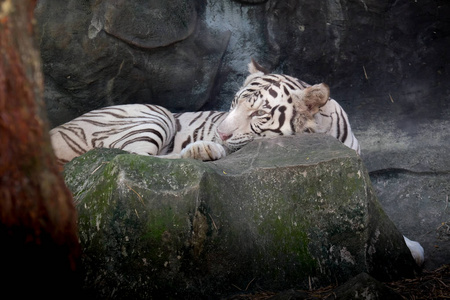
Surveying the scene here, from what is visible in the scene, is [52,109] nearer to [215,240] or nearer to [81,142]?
[81,142]

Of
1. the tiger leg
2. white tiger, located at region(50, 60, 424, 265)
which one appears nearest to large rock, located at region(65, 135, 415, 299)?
the tiger leg

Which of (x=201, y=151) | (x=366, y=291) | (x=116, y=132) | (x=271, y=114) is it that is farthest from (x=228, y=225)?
(x=116, y=132)

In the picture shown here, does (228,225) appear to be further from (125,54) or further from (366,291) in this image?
(125,54)

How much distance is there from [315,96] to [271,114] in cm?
38

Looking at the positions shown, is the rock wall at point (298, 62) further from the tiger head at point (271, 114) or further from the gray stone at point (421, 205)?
the tiger head at point (271, 114)

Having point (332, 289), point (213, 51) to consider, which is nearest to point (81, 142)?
point (213, 51)

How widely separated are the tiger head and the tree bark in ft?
8.12

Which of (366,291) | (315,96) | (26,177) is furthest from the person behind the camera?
(315,96)

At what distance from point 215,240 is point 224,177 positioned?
15.4 inches

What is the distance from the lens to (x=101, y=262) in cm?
265

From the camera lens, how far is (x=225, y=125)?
13.6 feet

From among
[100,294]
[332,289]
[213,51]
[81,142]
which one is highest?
[213,51]

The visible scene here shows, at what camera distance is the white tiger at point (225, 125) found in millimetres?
4113

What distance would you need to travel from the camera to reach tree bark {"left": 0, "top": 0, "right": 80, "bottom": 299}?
1.48 metres
